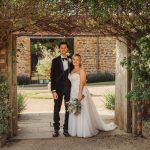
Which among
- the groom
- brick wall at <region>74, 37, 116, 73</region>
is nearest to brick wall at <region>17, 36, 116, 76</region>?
brick wall at <region>74, 37, 116, 73</region>

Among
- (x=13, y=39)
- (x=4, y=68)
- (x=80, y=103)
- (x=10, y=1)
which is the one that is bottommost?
(x=80, y=103)

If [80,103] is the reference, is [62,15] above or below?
above

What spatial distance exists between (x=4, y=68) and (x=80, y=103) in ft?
5.73

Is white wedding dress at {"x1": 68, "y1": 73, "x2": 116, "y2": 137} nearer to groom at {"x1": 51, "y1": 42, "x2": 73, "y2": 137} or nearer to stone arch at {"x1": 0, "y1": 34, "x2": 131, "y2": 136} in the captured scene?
groom at {"x1": 51, "y1": 42, "x2": 73, "y2": 137}

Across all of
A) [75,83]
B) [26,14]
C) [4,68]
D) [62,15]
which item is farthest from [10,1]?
[75,83]

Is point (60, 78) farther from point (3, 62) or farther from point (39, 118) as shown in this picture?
point (39, 118)

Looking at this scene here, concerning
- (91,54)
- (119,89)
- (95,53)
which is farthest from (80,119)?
(95,53)

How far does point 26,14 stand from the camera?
342 inches

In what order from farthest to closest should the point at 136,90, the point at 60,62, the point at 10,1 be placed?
the point at 60,62, the point at 136,90, the point at 10,1

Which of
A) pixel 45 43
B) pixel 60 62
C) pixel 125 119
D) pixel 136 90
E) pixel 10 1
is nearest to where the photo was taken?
pixel 10 1

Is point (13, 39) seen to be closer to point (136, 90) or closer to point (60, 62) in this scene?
point (60, 62)

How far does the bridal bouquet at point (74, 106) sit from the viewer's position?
9.57 metres

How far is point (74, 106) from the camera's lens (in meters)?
9.58

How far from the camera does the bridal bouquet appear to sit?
957cm
